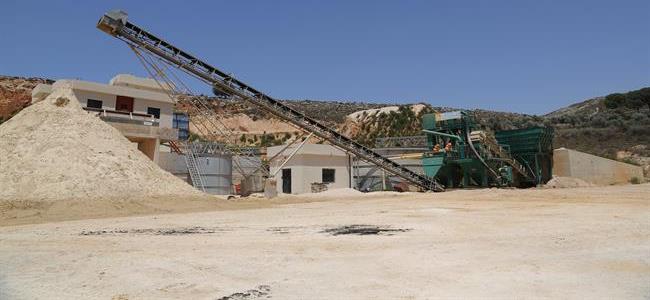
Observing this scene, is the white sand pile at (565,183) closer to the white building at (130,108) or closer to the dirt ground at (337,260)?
the dirt ground at (337,260)

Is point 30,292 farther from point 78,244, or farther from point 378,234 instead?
point 378,234

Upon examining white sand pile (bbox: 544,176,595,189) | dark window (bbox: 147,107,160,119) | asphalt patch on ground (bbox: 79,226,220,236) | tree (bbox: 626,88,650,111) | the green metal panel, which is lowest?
asphalt patch on ground (bbox: 79,226,220,236)

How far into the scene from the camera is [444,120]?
109ft

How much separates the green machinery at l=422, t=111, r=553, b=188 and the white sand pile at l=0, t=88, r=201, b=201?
753 inches

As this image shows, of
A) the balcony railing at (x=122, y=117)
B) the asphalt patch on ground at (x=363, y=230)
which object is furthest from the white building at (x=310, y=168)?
the asphalt patch on ground at (x=363, y=230)

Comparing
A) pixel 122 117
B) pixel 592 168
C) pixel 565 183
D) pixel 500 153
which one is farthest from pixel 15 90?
pixel 592 168

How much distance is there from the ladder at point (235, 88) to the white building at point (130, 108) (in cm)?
418

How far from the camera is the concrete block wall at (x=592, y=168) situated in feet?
109

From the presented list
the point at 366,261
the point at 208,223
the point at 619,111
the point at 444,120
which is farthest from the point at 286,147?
the point at 619,111

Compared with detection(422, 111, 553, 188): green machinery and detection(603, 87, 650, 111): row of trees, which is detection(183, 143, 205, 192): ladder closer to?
detection(422, 111, 553, 188): green machinery

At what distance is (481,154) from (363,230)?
22.8m

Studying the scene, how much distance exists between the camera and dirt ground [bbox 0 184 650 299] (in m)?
5.11

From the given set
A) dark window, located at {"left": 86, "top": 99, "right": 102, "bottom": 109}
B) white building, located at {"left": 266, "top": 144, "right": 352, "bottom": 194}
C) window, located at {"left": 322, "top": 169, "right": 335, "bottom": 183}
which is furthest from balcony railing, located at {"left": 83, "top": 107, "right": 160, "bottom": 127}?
window, located at {"left": 322, "top": 169, "right": 335, "bottom": 183}

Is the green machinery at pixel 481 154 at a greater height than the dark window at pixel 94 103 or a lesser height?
lesser
